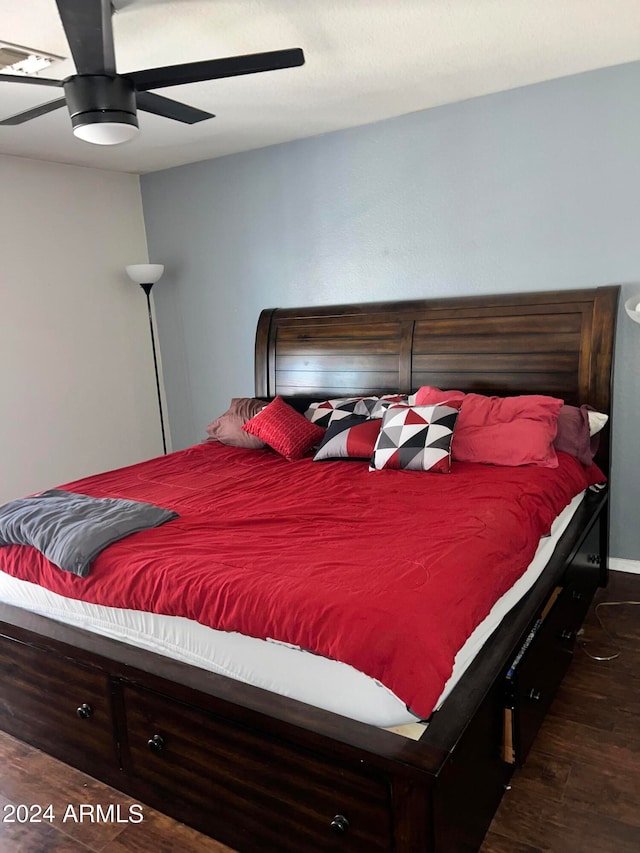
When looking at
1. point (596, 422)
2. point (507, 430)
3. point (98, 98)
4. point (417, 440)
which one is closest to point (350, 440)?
point (417, 440)

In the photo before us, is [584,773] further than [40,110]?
No

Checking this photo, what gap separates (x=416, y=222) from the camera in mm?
3613

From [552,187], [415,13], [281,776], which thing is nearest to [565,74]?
[552,187]

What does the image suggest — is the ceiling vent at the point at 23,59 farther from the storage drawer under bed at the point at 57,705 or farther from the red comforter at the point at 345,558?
the storage drawer under bed at the point at 57,705

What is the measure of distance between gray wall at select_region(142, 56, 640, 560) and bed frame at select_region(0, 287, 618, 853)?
13.7 inches

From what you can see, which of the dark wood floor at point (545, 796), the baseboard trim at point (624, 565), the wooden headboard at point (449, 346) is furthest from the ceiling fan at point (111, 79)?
the baseboard trim at point (624, 565)

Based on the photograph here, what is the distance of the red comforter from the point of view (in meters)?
1.58

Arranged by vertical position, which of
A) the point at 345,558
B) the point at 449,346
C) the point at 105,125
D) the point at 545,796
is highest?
the point at 105,125

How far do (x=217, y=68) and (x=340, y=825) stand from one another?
2.10m

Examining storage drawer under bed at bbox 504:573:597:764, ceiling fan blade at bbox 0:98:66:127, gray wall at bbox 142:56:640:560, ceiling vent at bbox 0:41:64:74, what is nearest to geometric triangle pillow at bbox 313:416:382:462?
gray wall at bbox 142:56:640:560

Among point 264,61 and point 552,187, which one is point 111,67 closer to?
point 264,61

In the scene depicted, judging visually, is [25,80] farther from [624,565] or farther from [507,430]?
[624,565]

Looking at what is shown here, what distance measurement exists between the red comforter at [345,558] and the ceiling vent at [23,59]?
67.1 inches

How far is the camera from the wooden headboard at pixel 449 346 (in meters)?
3.14
